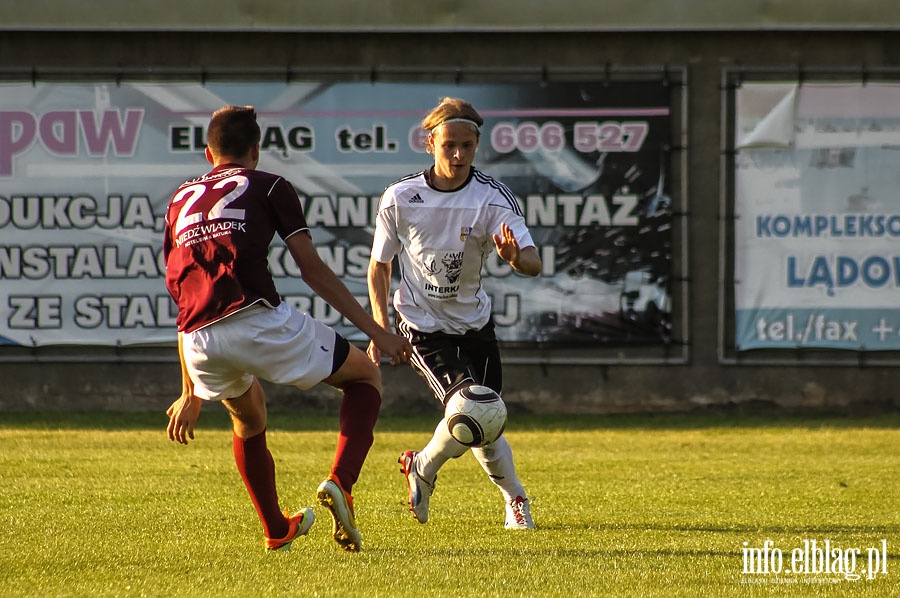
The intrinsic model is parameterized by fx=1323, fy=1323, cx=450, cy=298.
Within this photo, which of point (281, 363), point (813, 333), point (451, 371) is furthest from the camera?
point (813, 333)

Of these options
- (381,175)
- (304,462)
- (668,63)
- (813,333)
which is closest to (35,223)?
(381,175)

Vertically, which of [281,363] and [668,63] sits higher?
[668,63]

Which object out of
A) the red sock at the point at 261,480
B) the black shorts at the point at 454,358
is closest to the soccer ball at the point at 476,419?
the black shorts at the point at 454,358

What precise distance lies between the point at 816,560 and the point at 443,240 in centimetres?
229

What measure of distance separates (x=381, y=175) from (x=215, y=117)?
26.5 ft

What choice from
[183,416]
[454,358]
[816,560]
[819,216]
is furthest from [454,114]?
[819,216]

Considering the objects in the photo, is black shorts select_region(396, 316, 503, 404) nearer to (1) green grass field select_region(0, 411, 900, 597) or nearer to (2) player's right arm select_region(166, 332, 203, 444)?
(1) green grass field select_region(0, 411, 900, 597)

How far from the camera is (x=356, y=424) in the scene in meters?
5.75

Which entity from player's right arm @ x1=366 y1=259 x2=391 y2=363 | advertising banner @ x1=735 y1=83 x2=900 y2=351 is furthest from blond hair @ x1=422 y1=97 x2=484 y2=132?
advertising banner @ x1=735 y1=83 x2=900 y2=351

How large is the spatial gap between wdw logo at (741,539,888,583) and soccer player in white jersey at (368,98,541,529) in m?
1.28

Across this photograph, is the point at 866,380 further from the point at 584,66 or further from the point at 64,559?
the point at 64,559

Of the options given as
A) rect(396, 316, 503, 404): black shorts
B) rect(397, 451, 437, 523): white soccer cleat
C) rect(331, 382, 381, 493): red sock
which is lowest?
rect(397, 451, 437, 523): white soccer cleat

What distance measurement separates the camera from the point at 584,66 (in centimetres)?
1359

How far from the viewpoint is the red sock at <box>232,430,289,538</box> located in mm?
5625
